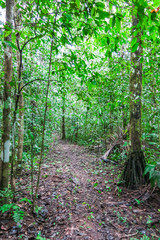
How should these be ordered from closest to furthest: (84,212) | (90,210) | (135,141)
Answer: (84,212)
(90,210)
(135,141)

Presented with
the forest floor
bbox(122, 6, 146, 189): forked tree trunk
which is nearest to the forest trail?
the forest floor

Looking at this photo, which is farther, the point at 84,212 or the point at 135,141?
the point at 135,141

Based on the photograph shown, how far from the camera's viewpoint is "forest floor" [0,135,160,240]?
2396 millimetres

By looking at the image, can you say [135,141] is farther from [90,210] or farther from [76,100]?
[76,100]

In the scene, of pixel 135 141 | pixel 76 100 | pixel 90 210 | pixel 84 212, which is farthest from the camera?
pixel 135 141

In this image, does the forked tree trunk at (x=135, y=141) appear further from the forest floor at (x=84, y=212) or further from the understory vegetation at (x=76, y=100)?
the forest floor at (x=84, y=212)

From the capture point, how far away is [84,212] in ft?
10.3

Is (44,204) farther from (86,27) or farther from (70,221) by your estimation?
(86,27)

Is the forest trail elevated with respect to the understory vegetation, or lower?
lower

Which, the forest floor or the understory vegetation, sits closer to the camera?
the understory vegetation

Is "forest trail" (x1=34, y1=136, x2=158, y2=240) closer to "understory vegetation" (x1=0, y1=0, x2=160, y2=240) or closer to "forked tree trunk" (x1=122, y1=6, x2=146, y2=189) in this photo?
"understory vegetation" (x1=0, y1=0, x2=160, y2=240)

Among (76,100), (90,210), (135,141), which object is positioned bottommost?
(90,210)

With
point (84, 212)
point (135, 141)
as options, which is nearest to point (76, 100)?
point (135, 141)

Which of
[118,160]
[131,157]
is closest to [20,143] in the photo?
[131,157]
